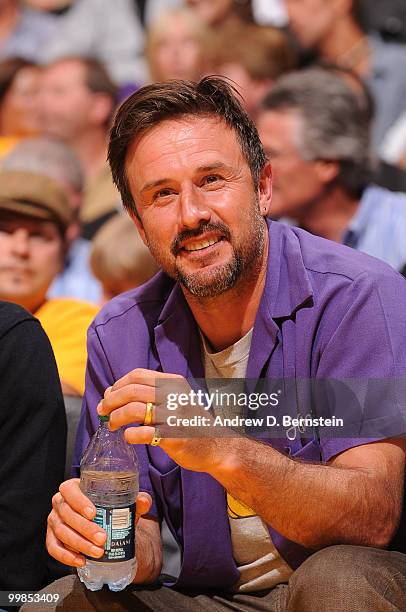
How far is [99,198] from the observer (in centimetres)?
465

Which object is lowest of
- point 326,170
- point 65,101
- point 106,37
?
point 326,170

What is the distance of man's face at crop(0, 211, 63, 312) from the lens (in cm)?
312

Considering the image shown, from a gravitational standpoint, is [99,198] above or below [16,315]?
above

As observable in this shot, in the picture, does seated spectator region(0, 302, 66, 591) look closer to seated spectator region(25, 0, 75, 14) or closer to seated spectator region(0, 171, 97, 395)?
seated spectator region(0, 171, 97, 395)

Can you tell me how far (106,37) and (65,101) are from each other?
54 cm

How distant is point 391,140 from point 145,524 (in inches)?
121

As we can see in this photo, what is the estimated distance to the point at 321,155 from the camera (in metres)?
4.14

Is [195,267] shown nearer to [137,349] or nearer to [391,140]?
[137,349]

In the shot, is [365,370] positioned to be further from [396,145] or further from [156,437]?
[396,145]

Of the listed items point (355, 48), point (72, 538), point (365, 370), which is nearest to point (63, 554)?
point (72, 538)

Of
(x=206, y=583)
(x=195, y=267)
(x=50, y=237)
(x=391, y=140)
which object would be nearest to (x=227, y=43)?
(x=391, y=140)

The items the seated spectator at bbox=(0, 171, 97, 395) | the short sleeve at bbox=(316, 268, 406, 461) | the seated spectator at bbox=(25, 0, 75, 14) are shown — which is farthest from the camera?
the seated spectator at bbox=(25, 0, 75, 14)

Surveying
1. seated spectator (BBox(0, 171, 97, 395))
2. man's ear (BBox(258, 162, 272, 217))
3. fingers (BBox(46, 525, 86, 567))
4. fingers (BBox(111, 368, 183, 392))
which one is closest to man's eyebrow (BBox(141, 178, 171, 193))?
man's ear (BBox(258, 162, 272, 217))

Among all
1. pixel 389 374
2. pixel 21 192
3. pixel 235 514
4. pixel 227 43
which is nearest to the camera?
pixel 389 374
